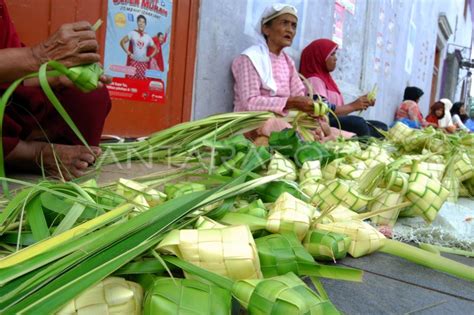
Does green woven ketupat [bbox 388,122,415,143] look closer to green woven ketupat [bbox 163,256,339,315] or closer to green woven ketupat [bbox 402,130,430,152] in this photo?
green woven ketupat [bbox 402,130,430,152]

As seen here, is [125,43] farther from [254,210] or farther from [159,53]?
[254,210]

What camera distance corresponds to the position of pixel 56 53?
3.85 ft

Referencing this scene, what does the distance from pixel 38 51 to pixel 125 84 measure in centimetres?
148

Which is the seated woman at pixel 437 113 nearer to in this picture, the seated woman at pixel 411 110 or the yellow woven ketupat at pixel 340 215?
the seated woman at pixel 411 110

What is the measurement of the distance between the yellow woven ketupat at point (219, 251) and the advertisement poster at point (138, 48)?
2.10 meters

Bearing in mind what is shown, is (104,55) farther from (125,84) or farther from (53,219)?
(53,219)

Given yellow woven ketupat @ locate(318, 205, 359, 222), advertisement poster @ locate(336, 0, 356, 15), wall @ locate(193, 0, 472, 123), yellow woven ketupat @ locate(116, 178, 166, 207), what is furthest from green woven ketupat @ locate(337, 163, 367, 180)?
advertisement poster @ locate(336, 0, 356, 15)

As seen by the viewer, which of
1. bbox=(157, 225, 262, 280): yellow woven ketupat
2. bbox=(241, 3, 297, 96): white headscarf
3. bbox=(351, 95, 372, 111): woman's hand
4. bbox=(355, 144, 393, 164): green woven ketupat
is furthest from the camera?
bbox=(351, 95, 372, 111): woman's hand

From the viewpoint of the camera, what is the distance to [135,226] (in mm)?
602

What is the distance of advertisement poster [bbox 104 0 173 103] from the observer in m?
2.56

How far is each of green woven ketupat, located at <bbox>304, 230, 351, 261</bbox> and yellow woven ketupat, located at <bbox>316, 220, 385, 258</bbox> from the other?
1.2 inches

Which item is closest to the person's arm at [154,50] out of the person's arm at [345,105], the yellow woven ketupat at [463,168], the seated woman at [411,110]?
the person's arm at [345,105]

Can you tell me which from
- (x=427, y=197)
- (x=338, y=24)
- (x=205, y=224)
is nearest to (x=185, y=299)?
(x=205, y=224)

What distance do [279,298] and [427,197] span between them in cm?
70
